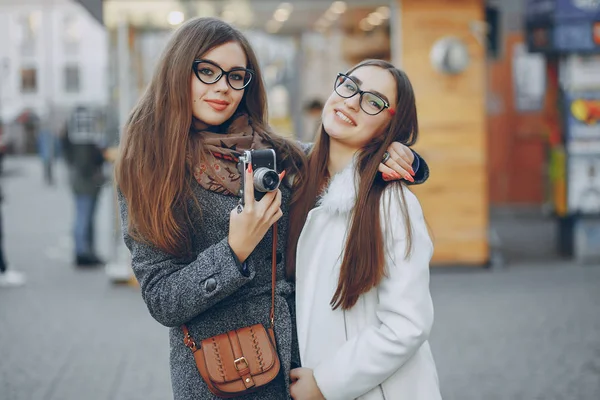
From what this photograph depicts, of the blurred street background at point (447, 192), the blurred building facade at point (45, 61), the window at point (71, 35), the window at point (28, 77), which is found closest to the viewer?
the blurred street background at point (447, 192)

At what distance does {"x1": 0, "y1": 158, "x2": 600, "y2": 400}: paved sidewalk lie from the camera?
5141 mm

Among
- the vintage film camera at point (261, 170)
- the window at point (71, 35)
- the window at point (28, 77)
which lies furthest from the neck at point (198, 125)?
the window at point (71, 35)

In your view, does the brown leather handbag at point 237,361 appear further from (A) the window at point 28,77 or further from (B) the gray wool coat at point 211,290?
(A) the window at point 28,77

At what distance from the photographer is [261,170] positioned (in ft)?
6.98

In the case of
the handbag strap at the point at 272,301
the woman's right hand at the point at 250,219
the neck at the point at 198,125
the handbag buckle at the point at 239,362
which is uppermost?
the neck at the point at 198,125

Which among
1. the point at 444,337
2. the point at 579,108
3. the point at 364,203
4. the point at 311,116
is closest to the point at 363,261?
the point at 364,203

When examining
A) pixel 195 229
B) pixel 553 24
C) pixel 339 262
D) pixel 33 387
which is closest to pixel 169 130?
pixel 195 229

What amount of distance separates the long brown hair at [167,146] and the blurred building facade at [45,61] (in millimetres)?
4996

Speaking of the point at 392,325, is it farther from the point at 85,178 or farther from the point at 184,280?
the point at 85,178

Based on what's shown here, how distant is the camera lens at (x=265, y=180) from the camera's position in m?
2.12

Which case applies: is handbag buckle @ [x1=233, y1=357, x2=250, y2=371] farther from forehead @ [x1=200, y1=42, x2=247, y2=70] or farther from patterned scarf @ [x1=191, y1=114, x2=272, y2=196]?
forehead @ [x1=200, y1=42, x2=247, y2=70]

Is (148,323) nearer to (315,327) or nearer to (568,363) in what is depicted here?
(568,363)

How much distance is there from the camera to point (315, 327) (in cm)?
230

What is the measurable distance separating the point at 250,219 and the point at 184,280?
24 centimetres
